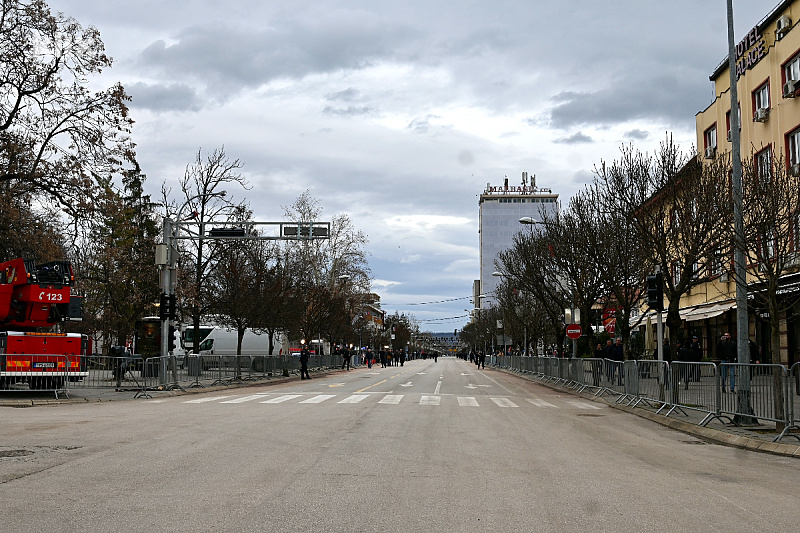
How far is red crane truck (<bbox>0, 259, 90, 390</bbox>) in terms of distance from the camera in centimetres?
2172

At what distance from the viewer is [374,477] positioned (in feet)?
Result: 28.9

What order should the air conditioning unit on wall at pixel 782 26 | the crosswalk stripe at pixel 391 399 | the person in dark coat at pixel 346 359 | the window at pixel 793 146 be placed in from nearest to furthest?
1. the crosswalk stripe at pixel 391 399
2. the window at pixel 793 146
3. the air conditioning unit on wall at pixel 782 26
4. the person in dark coat at pixel 346 359

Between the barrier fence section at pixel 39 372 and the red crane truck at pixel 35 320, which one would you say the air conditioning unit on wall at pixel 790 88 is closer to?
the red crane truck at pixel 35 320

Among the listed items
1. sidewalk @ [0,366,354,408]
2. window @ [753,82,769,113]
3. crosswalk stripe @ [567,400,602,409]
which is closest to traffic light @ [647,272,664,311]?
crosswalk stripe @ [567,400,602,409]

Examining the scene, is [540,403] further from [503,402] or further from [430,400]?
[430,400]

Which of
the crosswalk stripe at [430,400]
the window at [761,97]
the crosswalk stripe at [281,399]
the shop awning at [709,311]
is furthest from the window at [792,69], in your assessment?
the crosswalk stripe at [281,399]

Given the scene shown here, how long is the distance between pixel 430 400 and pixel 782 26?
24.9 metres

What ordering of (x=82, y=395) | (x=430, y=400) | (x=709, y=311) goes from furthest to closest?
(x=709, y=311)
(x=82, y=395)
(x=430, y=400)

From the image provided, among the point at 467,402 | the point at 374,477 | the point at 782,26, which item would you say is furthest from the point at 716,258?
the point at 782,26

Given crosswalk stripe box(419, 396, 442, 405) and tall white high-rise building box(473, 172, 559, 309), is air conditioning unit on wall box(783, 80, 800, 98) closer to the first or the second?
crosswalk stripe box(419, 396, 442, 405)

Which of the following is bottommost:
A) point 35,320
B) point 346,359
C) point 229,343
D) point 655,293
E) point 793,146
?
point 346,359

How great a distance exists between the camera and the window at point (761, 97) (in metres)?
34.0

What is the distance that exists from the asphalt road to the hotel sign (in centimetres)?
2617

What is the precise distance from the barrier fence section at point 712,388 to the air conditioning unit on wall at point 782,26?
59.7 ft
